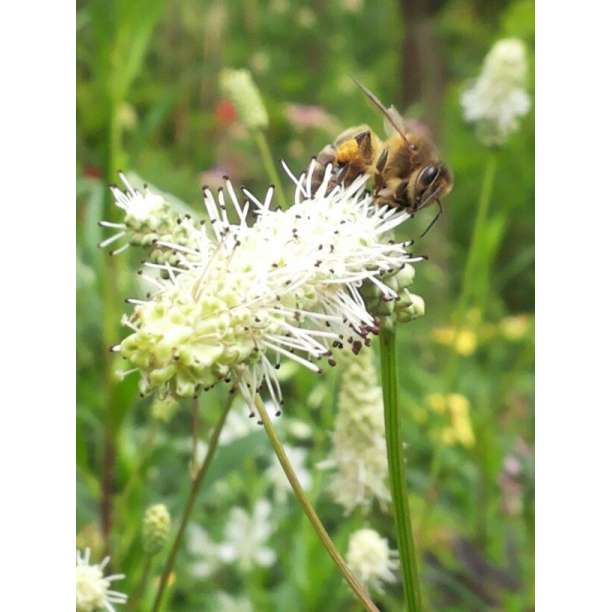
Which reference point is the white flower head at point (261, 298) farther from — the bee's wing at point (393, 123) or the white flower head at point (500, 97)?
the white flower head at point (500, 97)

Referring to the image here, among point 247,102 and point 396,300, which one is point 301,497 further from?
point 247,102

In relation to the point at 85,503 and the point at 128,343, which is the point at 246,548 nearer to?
the point at 85,503

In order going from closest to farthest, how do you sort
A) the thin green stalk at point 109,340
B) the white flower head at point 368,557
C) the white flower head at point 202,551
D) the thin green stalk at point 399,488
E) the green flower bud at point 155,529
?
the thin green stalk at point 399,488 → the green flower bud at point 155,529 → the white flower head at point 368,557 → the thin green stalk at point 109,340 → the white flower head at point 202,551

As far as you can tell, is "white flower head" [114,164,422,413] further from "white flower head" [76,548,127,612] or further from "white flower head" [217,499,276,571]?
"white flower head" [217,499,276,571]

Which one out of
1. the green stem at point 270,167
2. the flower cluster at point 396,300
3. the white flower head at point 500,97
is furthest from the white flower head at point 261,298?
the white flower head at point 500,97

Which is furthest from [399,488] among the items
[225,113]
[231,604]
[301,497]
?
[225,113]

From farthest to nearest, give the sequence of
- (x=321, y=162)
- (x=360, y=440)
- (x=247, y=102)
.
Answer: (x=247, y=102)
(x=360, y=440)
(x=321, y=162)
